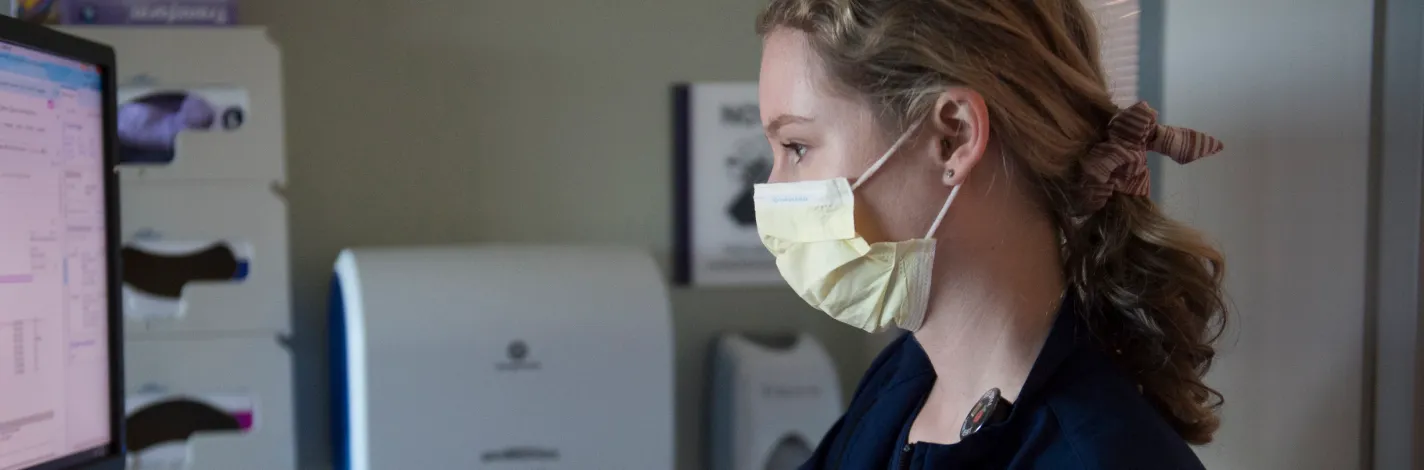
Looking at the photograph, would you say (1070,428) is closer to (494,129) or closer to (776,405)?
(776,405)

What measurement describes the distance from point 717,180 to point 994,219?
116 centimetres

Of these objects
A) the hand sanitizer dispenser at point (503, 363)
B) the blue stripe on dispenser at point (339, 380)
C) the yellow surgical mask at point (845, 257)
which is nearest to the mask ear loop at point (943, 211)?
the yellow surgical mask at point (845, 257)

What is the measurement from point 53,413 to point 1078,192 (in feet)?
3.33

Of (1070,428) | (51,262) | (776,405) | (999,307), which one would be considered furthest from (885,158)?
(776,405)

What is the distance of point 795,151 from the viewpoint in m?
1.10

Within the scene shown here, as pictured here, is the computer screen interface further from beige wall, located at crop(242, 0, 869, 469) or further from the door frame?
the door frame

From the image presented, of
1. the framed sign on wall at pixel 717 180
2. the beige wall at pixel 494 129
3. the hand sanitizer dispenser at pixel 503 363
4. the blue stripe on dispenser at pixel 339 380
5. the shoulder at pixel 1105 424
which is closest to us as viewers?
the shoulder at pixel 1105 424

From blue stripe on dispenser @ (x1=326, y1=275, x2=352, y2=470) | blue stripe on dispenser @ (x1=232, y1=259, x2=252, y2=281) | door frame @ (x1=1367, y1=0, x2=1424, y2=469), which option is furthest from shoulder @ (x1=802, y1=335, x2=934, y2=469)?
blue stripe on dispenser @ (x1=232, y1=259, x2=252, y2=281)

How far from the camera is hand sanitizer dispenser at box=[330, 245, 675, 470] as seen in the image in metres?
1.61

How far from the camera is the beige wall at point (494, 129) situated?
6.57 ft

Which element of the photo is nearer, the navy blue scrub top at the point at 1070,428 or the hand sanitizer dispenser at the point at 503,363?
the navy blue scrub top at the point at 1070,428

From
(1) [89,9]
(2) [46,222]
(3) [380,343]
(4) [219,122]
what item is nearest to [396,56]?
(4) [219,122]

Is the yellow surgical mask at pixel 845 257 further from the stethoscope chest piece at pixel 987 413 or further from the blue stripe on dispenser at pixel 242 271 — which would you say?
the blue stripe on dispenser at pixel 242 271

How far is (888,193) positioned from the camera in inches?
40.5
